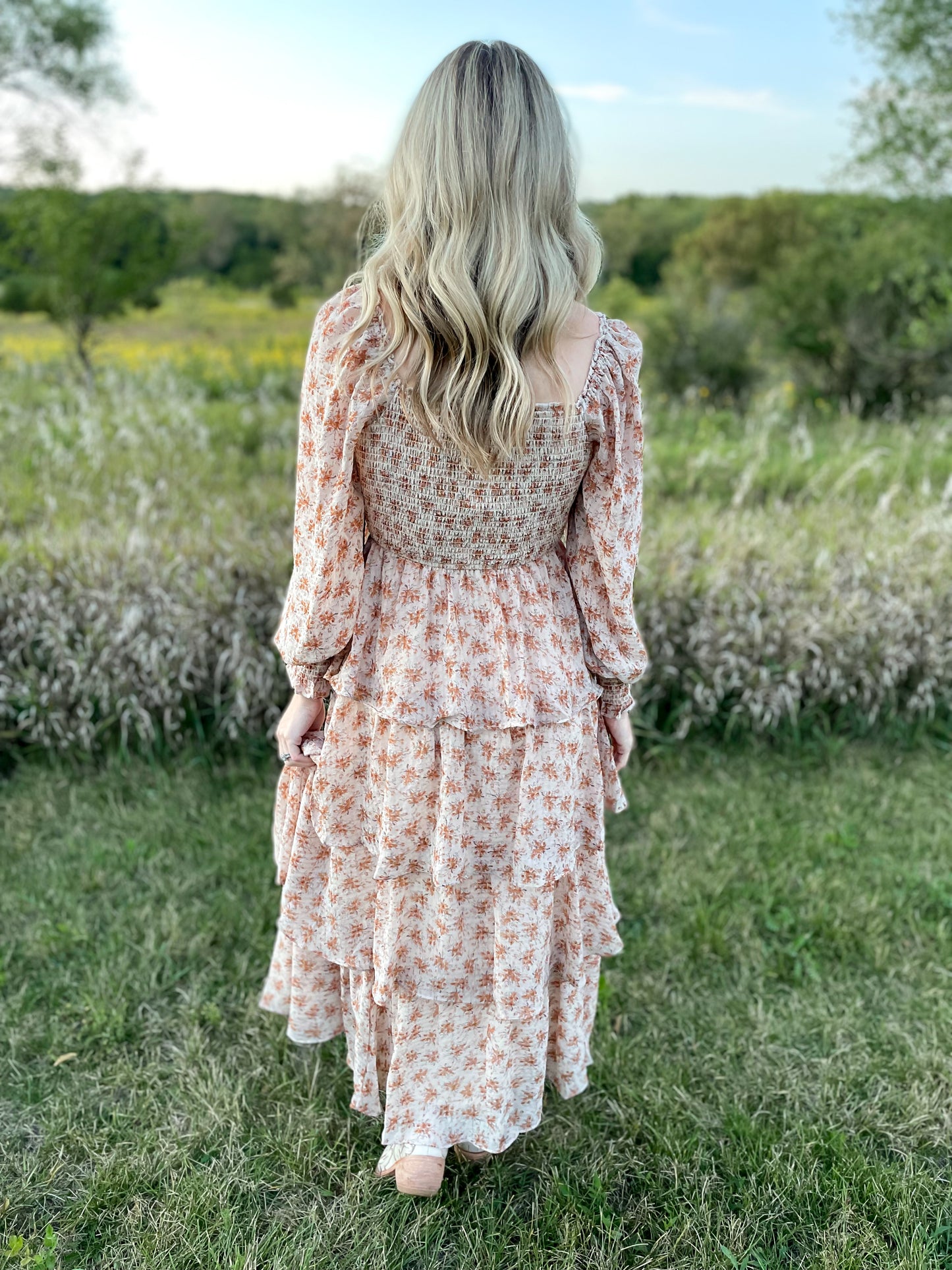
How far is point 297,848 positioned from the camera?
1.75 meters

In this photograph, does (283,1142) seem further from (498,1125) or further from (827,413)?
(827,413)

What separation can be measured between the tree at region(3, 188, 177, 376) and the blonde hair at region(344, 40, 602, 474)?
7640 mm

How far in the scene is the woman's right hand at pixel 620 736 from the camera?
1.81m

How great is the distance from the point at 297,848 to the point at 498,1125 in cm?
64

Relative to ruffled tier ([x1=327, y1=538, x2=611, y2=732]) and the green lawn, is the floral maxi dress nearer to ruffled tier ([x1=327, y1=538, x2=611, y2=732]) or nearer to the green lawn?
ruffled tier ([x1=327, y1=538, x2=611, y2=732])

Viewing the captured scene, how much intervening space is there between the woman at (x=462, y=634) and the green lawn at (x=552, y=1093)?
0.20 m

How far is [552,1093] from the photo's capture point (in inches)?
82.6

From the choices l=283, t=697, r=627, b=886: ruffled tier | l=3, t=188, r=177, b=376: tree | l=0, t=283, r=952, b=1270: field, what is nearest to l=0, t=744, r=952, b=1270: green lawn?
l=0, t=283, r=952, b=1270: field

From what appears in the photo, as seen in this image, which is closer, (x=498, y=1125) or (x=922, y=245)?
(x=498, y=1125)

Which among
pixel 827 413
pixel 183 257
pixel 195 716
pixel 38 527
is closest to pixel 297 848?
pixel 195 716

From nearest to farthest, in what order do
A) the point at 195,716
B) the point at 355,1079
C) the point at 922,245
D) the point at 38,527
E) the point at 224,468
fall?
the point at 355,1079
the point at 195,716
the point at 38,527
the point at 224,468
the point at 922,245

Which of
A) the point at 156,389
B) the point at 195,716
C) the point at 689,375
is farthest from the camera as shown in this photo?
the point at 689,375

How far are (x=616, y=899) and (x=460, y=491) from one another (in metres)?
1.64

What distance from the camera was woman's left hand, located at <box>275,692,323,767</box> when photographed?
1.69 m
